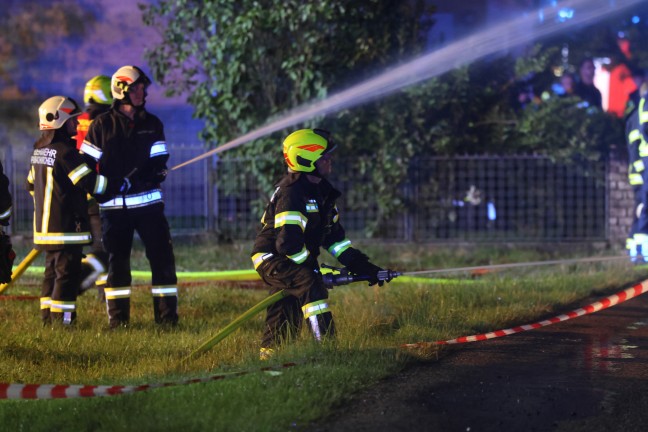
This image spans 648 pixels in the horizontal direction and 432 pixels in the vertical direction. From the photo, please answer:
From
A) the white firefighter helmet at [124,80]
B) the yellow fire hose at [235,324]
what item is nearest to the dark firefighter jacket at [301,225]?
the yellow fire hose at [235,324]

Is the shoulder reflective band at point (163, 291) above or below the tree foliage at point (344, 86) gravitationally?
below

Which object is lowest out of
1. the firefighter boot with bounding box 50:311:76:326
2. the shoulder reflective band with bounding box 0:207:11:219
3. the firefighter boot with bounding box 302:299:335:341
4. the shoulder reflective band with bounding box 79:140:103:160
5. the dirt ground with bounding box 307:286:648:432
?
the dirt ground with bounding box 307:286:648:432

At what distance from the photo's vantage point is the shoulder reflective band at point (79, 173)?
7934 millimetres

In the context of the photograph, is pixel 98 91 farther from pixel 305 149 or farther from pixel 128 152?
pixel 305 149

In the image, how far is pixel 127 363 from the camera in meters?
6.91

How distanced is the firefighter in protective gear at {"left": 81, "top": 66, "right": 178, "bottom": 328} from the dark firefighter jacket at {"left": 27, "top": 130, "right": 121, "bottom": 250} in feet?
0.57

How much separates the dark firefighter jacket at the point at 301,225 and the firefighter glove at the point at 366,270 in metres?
0.04

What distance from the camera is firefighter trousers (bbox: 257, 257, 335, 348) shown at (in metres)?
6.70

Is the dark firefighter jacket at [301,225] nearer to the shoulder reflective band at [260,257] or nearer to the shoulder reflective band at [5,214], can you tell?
the shoulder reflective band at [260,257]

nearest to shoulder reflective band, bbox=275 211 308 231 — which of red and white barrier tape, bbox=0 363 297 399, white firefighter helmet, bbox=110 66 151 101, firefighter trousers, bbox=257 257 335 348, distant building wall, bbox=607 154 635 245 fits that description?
firefighter trousers, bbox=257 257 335 348

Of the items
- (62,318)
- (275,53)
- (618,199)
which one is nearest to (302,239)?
(62,318)

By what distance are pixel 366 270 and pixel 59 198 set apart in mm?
2635

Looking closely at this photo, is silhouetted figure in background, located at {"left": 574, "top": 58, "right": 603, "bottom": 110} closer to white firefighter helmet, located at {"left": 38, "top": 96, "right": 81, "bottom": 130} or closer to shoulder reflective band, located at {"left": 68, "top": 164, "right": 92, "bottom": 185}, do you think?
white firefighter helmet, located at {"left": 38, "top": 96, "right": 81, "bottom": 130}

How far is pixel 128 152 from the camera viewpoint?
816cm
